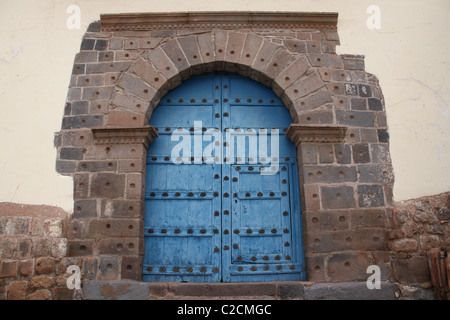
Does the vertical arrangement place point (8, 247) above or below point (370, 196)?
below

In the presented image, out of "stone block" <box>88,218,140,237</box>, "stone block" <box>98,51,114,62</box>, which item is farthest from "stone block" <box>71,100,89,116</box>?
"stone block" <box>88,218,140,237</box>

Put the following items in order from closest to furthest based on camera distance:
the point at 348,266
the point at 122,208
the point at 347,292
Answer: the point at 347,292, the point at 348,266, the point at 122,208

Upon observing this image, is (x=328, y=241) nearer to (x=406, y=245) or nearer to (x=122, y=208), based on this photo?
(x=406, y=245)

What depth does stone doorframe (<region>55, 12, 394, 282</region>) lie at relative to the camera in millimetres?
3361

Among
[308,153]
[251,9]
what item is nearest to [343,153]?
[308,153]

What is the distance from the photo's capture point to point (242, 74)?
400 cm

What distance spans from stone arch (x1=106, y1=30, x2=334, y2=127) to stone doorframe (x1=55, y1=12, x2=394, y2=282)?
0.01 m

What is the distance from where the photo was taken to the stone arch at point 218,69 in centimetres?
371

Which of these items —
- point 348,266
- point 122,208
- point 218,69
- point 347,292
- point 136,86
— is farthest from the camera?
point 218,69

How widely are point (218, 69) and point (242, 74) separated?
0.83 feet

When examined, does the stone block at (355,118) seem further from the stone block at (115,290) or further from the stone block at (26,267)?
the stone block at (26,267)

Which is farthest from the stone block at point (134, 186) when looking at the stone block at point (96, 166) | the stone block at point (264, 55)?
the stone block at point (264, 55)

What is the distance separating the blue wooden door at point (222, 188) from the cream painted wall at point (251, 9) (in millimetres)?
865
